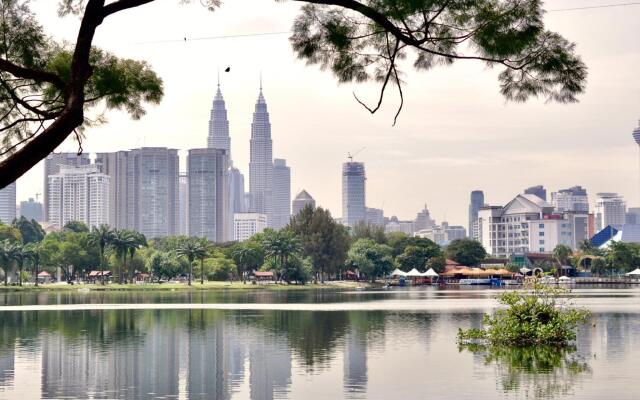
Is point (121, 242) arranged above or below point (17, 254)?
above

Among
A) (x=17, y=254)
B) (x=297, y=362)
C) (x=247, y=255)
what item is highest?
(x=17, y=254)

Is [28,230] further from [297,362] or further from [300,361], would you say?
[297,362]

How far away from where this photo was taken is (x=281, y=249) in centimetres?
13788

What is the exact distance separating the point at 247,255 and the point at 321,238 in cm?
1415

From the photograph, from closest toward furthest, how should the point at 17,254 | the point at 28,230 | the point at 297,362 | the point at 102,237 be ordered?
the point at 297,362 → the point at 17,254 → the point at 102,237 → the point at 28,230

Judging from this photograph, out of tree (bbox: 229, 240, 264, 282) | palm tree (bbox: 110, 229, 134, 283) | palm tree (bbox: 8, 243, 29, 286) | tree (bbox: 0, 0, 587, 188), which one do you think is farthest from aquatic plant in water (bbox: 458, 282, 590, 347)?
tree (bbox: 229, 240, 264, 282)

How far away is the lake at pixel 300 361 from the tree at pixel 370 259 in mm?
108121

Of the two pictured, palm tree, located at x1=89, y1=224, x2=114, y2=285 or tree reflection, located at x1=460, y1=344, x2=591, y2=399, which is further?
palm tree, located at x1=89, y1=224, x2=114, y2=285

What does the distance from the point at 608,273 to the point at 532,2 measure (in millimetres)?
180532

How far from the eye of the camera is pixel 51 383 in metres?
26.0

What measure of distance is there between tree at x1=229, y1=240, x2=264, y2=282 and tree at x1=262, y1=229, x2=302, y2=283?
2.66 metres

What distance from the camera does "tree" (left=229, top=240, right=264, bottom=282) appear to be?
14500cm

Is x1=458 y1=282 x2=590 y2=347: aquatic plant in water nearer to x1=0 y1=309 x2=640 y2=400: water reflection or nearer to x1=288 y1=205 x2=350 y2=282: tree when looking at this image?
x1=0 y1=309 x2=640 y2=400: water reflection

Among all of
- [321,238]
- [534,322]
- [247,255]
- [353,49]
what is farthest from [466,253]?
[353,49]
